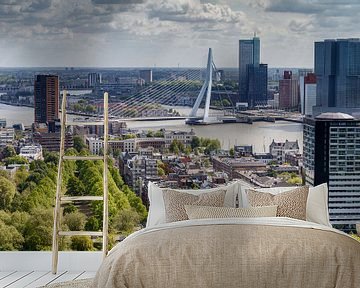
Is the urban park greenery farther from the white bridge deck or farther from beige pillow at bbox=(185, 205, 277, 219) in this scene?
beige pillow at bbox=(185, 205, 277, 219)

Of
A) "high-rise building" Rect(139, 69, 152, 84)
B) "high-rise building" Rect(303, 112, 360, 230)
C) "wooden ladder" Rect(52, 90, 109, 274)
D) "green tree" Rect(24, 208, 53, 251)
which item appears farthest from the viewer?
"high-rise building" Rect(139, 69, 152, 84)

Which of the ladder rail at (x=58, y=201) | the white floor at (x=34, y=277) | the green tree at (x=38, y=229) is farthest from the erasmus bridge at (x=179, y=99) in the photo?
the white floor at (x=34, y=277)

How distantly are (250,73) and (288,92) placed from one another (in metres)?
0.39

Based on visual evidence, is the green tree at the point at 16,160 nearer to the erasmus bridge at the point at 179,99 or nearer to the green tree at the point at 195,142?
the erasmus bridge at the point at 179,99

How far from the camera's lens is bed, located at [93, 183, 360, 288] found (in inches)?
181

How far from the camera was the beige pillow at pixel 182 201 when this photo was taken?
594 centimetres

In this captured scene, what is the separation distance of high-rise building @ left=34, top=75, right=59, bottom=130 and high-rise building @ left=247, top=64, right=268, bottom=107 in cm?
173

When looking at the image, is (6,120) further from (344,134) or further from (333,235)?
(333,235)

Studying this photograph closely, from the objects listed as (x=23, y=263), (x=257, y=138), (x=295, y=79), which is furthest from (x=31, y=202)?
(x=295, y=79)

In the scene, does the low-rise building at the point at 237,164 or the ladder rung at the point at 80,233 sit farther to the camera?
the low-rise building at the point at 237,164

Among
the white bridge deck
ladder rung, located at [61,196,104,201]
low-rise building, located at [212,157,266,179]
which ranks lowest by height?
the white bridge deck

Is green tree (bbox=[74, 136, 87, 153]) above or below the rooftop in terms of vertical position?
below

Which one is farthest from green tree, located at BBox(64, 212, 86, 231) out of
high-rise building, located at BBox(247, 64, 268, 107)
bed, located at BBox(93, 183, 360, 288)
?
bed, located at BBox(93, 183, 360, 288)

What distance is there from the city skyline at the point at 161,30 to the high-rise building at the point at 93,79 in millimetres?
93
